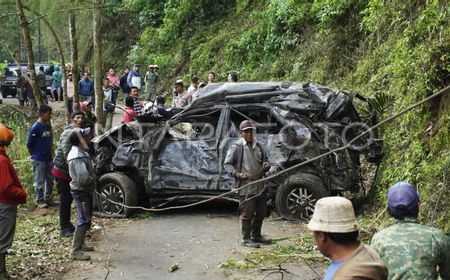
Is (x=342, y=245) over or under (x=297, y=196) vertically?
over

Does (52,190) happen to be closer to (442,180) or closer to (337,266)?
(442,180)

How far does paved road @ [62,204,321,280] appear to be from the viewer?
21.8ft

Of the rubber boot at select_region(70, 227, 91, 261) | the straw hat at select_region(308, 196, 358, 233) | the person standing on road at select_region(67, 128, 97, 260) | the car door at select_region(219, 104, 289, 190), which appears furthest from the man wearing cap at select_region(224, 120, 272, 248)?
the straw hat at select_region(308, 196, 358, 233)

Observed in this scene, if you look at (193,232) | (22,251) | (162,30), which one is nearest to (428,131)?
(193,232)

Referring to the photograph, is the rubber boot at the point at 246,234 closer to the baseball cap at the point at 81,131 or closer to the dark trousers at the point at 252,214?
the dark trousers at the point at 252,214

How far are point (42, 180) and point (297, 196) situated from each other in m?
4.53

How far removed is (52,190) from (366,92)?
6489mm

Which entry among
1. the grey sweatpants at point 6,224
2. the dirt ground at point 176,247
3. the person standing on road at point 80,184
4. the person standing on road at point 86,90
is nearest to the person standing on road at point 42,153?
the dirt ground at point 176,247

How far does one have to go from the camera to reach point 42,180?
9.73 m

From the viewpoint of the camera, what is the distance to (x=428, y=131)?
7477 millimetres

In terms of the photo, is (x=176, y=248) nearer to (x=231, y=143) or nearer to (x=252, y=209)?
(x=252, y=209)

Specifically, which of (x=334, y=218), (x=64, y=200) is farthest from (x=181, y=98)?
(x=334, y=218)

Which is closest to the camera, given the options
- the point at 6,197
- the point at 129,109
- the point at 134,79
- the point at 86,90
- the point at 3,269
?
the point at 6,197

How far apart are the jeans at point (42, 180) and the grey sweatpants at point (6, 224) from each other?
3.55 meters
